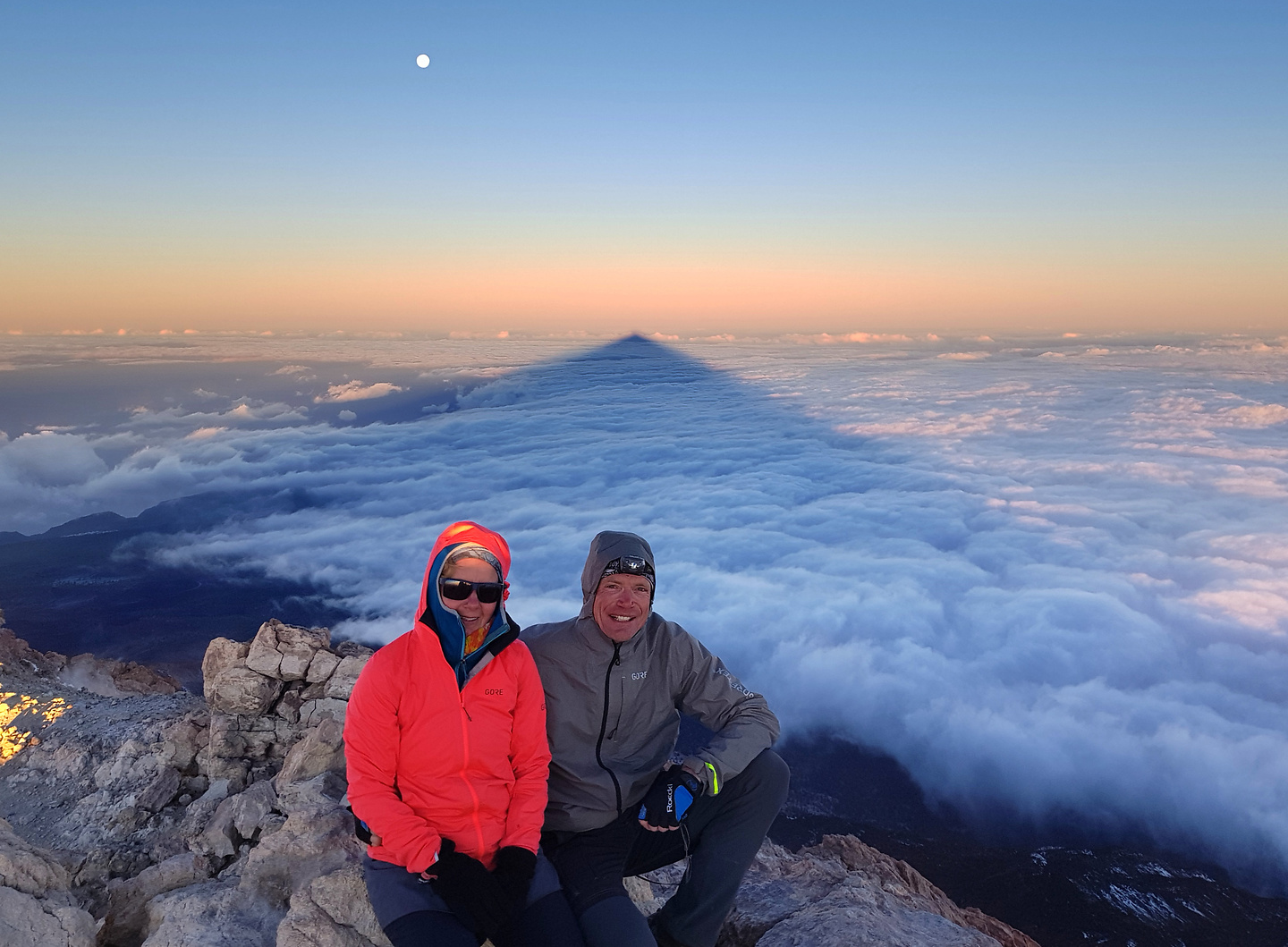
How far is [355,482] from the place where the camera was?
59.8 meters

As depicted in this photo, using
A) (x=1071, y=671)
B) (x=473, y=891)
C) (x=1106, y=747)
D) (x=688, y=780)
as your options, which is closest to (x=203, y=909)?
(x=473, y=891)

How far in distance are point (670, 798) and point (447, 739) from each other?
0.96 metres

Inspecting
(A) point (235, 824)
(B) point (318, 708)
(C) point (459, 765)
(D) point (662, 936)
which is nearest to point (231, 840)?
(A) point (235, 824)

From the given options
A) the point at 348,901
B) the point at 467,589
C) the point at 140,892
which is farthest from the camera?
the point at 140,892

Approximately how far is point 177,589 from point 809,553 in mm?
33694

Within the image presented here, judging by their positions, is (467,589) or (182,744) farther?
(182,744)

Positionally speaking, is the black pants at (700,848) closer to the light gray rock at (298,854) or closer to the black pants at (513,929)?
the black pants at (513,929)

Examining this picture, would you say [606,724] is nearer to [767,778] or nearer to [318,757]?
[767,778]

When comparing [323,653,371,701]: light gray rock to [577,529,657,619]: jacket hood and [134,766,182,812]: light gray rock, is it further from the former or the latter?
[577,529,657,619]: jacket hood

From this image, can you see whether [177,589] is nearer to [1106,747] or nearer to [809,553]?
[809,553]

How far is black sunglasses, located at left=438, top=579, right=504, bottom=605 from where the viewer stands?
9.19 feet

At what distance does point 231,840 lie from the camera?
14.0 ft

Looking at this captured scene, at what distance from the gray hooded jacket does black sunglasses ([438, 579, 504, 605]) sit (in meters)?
0.41

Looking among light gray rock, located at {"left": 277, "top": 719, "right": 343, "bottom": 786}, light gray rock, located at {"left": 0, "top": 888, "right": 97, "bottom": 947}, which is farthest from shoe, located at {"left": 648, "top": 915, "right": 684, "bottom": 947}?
light gray rock, located at {"left": 0, "top": 888, "right": 97, "bottom": 947}
